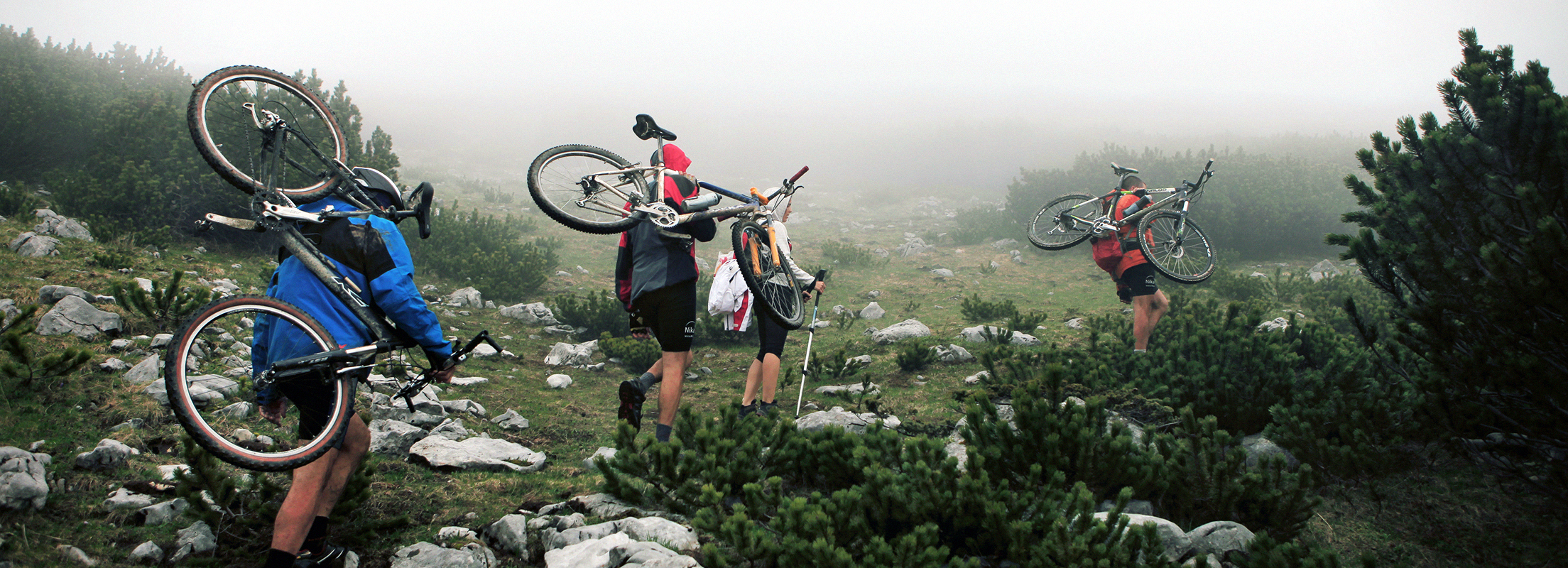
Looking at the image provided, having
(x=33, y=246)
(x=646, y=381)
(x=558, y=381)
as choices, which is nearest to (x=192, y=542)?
(x=646, y=381)

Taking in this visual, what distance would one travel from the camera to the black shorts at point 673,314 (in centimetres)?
472

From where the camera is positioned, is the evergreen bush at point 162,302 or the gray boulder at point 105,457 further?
the evergreen bush at point 162,302

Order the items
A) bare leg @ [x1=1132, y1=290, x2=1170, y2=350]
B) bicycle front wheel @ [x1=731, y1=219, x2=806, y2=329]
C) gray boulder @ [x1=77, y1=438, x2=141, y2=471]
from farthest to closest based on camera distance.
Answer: bare leg @ [x1=1132, y1=290, x2=1170, y2=350], bicycle front wheel @ [x1=731, y1=219, x2=806, y2=329], gray boulder @ [x1=77, y1=438, x2=141, y2=471]

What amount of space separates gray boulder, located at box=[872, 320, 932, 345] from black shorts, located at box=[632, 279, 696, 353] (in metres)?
4.64

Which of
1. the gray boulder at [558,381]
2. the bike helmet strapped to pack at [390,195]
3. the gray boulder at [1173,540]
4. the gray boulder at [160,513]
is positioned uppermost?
the bike helmet strapped to pack at [390,195]

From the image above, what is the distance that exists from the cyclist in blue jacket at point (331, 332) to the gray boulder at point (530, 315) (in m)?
6.69

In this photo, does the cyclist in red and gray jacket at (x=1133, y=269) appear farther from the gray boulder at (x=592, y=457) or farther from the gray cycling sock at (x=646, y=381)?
the gray boulder at (x=592, y=457)

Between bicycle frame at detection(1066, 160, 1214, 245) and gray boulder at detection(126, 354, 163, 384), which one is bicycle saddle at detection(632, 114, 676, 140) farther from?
bicycle frame at detection(1066, 160, 1214, 245)

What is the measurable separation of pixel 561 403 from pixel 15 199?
784 centimetres

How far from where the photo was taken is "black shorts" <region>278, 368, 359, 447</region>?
2.60 meters

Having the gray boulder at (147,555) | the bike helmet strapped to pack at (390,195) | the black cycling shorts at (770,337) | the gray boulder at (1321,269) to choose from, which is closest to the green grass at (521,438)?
the gray boulder at (147,555)

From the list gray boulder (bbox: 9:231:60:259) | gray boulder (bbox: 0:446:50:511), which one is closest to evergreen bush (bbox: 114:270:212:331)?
gray boulder (bbox: 9:231:60:259)

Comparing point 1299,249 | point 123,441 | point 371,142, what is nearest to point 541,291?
point 371,142

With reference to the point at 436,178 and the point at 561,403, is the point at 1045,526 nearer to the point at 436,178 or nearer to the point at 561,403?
the point at 561,403
